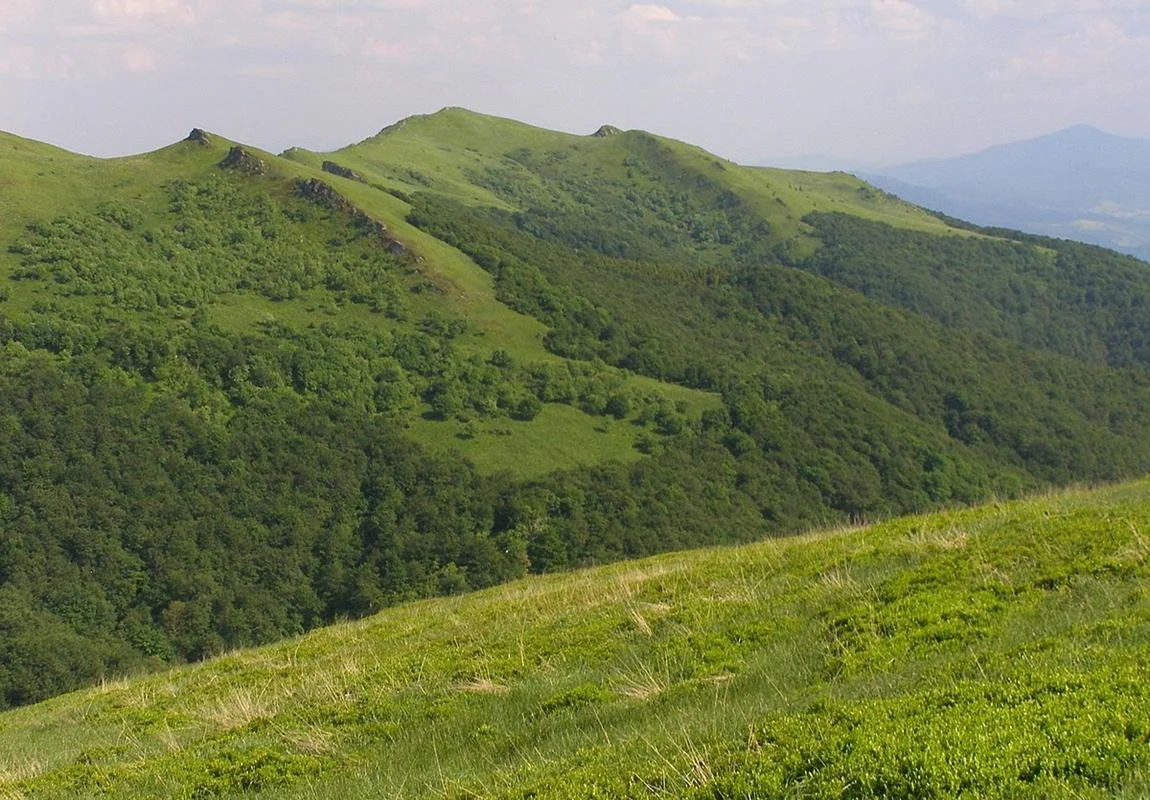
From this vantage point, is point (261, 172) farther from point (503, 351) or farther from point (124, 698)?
point (124, 698)

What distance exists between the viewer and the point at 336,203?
568 feet

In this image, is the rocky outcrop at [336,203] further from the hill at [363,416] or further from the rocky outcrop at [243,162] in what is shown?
the rocky outcrop at [243,162]

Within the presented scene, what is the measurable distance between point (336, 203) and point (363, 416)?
69945mm

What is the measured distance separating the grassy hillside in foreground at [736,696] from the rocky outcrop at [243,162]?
17865 centimetres

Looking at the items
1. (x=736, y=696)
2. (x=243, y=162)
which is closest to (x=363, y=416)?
(x=243, y=162)

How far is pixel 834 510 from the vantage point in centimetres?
12575

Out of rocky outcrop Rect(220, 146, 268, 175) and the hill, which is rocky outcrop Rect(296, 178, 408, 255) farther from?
rocky outcrop Rect(220, 146, 268, 175)

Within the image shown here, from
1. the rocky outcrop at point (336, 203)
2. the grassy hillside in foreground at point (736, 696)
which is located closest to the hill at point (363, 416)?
the rocky outcrop at point (336, 203)

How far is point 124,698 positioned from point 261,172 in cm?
17936

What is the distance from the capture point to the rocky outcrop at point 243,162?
17900 cm

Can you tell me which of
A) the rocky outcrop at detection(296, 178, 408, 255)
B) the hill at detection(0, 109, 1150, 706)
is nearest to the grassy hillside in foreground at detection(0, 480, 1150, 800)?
the hill at detection(0, 109, 1150, 706)

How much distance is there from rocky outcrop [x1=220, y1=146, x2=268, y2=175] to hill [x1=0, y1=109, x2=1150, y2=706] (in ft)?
2.28

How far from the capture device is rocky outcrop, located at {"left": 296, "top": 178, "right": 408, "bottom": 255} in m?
166

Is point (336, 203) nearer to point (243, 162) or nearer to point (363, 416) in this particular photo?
point (243, 162)
